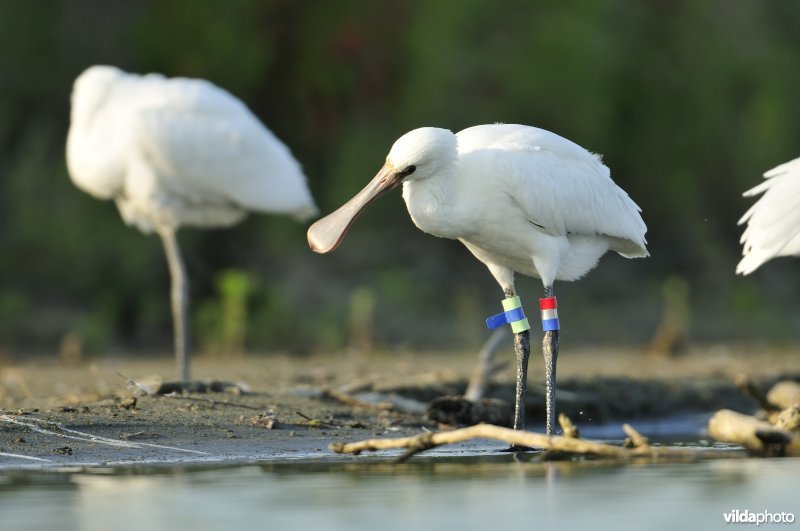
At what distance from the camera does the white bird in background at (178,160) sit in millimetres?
11250

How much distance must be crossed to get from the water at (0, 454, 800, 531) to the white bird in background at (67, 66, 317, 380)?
4.81 m

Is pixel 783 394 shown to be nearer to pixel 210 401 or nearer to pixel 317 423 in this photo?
pixel 317 423

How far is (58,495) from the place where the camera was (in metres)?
5.82

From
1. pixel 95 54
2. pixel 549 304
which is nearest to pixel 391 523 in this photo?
pixel 549 304

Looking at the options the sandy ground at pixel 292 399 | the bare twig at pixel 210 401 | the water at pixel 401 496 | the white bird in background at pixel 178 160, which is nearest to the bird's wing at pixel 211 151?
the white bird in background at pixel 178 160

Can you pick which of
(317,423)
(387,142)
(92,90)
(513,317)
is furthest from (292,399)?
(387,142)

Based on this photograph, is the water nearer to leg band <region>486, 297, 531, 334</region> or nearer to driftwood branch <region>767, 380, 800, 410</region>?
leg band <region>486, 297, 531, 334</region>

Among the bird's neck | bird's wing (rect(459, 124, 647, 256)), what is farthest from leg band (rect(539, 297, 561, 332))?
the bird's neck

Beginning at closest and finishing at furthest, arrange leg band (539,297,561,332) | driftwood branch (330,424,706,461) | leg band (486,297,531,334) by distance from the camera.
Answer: driftwood branch (330,424,706,461) → leg band (539,297,561,332) → leg band (486,297,531,334)

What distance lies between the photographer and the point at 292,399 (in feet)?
28.6

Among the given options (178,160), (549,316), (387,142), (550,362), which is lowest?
(550,362)

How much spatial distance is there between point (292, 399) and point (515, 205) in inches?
72.3

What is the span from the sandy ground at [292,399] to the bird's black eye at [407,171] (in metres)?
1.31

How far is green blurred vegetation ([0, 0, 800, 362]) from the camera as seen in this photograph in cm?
1334
